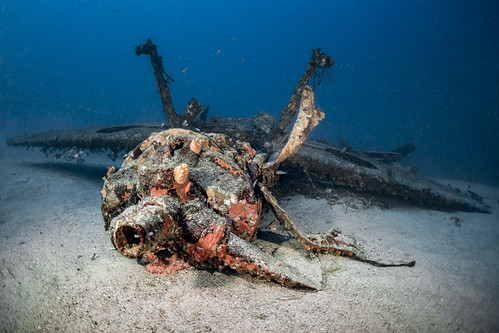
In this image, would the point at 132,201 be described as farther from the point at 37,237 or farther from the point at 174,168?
the point at 37,237

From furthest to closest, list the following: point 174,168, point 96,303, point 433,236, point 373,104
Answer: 1. point 373,104
2. point 433,236
3. point 174,168
4. point 96,303

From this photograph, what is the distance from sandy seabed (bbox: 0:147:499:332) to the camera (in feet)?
5.75

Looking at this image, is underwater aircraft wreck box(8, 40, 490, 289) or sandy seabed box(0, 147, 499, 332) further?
underwater aircraft wreck box(8, 40, 490, 289)

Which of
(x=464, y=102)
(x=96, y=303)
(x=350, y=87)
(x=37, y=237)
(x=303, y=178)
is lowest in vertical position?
(x=37, y=237)

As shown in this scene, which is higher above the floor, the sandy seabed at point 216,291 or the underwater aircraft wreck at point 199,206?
the underwater aircraft wreck at point 199,206

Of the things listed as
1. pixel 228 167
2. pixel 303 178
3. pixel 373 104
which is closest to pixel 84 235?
pixel 228 167

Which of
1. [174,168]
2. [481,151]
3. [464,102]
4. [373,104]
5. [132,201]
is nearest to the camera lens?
[174,168]

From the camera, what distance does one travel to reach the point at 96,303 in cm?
186

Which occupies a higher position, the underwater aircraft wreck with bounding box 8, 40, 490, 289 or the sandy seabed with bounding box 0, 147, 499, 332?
the underwater aircraft wreck with bounding box 8, 40, 490, 289

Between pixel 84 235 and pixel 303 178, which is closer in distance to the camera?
pixel 84 235

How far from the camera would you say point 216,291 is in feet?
6.82

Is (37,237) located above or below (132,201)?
below

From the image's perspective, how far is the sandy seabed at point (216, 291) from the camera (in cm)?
175

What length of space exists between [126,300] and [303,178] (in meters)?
4.92
